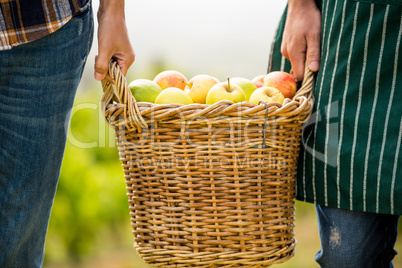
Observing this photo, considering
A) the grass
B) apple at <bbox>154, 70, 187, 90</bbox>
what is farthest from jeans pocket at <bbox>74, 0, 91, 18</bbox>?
the grass

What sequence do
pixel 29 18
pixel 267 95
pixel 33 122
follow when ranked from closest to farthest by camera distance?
pixel 29 18, pixel 33 122, pixel 267 95

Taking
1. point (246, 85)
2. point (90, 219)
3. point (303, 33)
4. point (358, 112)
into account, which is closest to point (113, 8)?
point (246, 85)

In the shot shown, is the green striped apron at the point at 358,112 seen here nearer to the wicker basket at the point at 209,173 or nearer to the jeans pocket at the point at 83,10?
the wicker basket at the point at 209,173

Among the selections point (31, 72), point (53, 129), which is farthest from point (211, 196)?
point (31, 72)

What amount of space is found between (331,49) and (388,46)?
16 centimetres

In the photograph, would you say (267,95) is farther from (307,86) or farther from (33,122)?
(33,122)

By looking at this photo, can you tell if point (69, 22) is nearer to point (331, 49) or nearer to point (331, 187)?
point (331, 49)

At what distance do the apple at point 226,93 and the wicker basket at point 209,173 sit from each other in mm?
98

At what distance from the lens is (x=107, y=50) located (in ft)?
4.19

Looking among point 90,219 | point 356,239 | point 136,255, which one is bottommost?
point 136,255

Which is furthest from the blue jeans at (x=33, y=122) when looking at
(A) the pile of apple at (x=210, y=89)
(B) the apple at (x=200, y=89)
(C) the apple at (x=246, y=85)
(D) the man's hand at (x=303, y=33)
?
(D) the man's hand at (x=303, y=33)

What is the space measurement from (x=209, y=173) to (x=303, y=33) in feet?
1.81

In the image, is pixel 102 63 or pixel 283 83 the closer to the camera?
pixel 102 63

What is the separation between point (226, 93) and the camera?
4.28 feet
